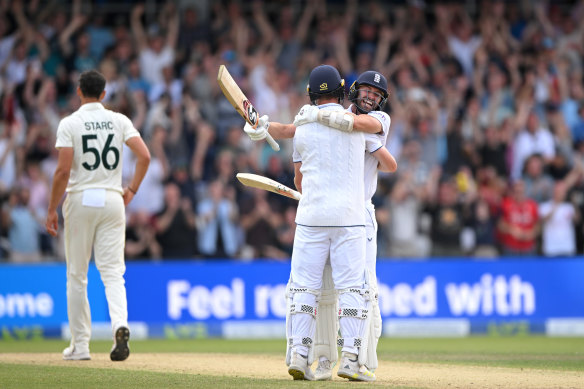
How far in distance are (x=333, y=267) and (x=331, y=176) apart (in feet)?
2.40

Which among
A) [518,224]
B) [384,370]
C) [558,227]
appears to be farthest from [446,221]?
[384,370]

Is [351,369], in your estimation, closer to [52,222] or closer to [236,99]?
[236,99]

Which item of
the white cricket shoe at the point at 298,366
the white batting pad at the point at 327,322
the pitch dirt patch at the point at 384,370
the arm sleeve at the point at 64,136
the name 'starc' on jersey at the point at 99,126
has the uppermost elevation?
the name 'starc' on jersey at the point at 99,126

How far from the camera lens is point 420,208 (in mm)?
16766

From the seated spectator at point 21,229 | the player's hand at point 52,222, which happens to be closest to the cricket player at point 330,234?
the player's hand at point 52,222

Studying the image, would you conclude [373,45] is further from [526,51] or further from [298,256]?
[298,256]

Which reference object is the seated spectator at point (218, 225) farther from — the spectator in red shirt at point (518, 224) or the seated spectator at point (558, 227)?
the seated spectator at point (558, 227)

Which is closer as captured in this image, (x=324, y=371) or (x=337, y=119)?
(x=337, y=119)

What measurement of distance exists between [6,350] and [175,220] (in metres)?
4.38

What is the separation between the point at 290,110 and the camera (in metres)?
18.3

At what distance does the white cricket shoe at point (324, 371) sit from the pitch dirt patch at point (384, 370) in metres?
0.10

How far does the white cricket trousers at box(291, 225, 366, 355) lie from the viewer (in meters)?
8.04

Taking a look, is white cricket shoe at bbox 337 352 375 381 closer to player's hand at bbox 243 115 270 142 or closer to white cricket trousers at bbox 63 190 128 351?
player's hand at bbox 243 115 270 142

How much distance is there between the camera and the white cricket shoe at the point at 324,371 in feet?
26.9
